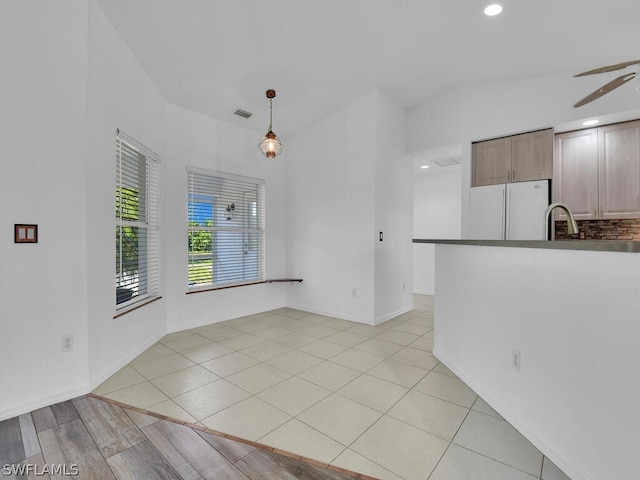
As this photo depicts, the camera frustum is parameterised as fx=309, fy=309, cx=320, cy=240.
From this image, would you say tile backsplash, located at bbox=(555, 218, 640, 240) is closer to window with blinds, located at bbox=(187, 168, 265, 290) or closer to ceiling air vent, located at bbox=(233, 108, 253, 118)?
window with blinds, located at bbox=(187, 168, 265, 290)

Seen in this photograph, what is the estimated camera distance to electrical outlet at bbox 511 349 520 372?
6.52 feet

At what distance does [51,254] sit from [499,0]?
4150mm

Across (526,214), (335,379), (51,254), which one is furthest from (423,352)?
(51,254)

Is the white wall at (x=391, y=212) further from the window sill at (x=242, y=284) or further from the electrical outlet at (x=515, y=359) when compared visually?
the electrical outlet at (x=515, y=359)

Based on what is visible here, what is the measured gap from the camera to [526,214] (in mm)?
3861

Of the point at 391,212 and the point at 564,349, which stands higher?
the point at 391,212

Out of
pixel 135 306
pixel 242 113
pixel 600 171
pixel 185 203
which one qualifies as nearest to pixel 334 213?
pixel 242 113

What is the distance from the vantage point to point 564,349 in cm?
164

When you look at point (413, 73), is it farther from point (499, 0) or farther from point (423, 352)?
point (423, 352)

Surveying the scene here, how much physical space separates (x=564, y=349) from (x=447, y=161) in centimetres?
462

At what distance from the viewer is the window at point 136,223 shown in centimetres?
312

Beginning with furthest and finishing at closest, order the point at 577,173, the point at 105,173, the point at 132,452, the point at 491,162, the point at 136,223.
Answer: the point at 491,162 < the point at 577,173 < the point at 136,223 < the point at 105,173 < the point at 132,452

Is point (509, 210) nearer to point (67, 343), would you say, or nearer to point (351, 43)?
point (351, 43)

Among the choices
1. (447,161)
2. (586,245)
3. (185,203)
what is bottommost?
(586,245)
